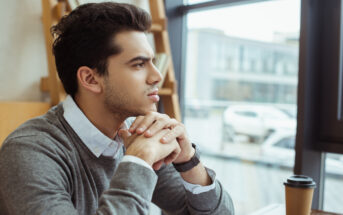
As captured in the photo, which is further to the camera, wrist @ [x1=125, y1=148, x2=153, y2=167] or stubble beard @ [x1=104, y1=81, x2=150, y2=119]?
stubble beard @ [x1=104, y1=81, x2=150, y2=119]

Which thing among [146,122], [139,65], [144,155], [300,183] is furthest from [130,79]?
[300,183]

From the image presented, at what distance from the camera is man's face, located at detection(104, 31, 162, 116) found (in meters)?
1.12

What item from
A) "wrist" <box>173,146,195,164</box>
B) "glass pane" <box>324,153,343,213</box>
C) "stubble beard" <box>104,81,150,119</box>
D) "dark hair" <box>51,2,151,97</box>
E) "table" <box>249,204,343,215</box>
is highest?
"dark hair" <box>51,2,151,97</box>

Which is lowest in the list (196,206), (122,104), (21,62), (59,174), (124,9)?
(196,206)

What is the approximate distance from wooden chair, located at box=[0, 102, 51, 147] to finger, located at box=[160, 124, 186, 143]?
0.82 meters

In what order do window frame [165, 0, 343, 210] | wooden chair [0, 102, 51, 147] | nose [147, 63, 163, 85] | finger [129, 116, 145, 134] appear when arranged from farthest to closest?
window frame [165, 0, 343, 210] → wooden chair [0, 102, 51, 147] → nose [147, 63, 163, 85] → finger [129, 116, 145, 134]

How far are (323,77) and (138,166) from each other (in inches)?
45.1

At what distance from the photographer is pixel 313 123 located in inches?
65.6

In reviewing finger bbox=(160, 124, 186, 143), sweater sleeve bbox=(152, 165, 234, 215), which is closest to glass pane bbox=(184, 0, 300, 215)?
sweater sleeve bbox=(152, 165, 234, 215)

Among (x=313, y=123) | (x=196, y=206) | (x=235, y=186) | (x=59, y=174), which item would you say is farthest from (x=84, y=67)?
(x=235, y=186)

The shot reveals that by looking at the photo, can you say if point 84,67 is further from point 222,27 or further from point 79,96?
point 222,27

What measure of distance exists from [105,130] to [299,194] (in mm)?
640

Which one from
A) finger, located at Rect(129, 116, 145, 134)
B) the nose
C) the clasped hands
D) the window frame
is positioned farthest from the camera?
the window frame

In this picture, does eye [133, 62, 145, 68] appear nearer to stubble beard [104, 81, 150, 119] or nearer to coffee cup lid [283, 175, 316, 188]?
stubble beard [104, 81, 150, 119]
